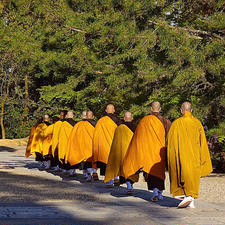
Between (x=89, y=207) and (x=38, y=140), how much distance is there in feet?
35.8

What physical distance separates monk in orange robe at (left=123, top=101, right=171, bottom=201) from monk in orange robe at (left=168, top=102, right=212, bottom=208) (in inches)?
25.5

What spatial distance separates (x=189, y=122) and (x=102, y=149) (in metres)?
4.73

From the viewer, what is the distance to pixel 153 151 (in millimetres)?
10156

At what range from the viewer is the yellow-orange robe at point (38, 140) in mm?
19347

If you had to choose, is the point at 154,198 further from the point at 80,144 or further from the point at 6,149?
the point at 6,149

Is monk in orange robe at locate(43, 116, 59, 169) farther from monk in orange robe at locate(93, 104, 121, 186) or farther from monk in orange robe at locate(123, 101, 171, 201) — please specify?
monk in orange robe at locate(123, 101, 171, 201)

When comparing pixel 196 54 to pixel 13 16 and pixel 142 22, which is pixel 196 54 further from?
pixel 13 16

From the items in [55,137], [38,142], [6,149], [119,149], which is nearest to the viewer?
[119,149]

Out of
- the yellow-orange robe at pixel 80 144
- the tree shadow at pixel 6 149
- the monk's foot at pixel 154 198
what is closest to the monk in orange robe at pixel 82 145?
the yellow-orange robe at pixel 80 144

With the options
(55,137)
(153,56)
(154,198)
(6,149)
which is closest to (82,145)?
(55,137)

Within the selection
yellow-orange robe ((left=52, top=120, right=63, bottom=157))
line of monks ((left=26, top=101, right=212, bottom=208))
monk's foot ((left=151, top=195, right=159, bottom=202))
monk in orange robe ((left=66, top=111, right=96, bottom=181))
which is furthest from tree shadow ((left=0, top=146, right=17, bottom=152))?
monk's foot ((left=151, top=195, right=159, bottom=202))

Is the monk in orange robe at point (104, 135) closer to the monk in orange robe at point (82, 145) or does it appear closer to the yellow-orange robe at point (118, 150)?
the monk in orange robe at point (82, 145)

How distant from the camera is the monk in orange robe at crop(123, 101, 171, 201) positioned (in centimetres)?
1007

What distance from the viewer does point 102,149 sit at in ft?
45.4
